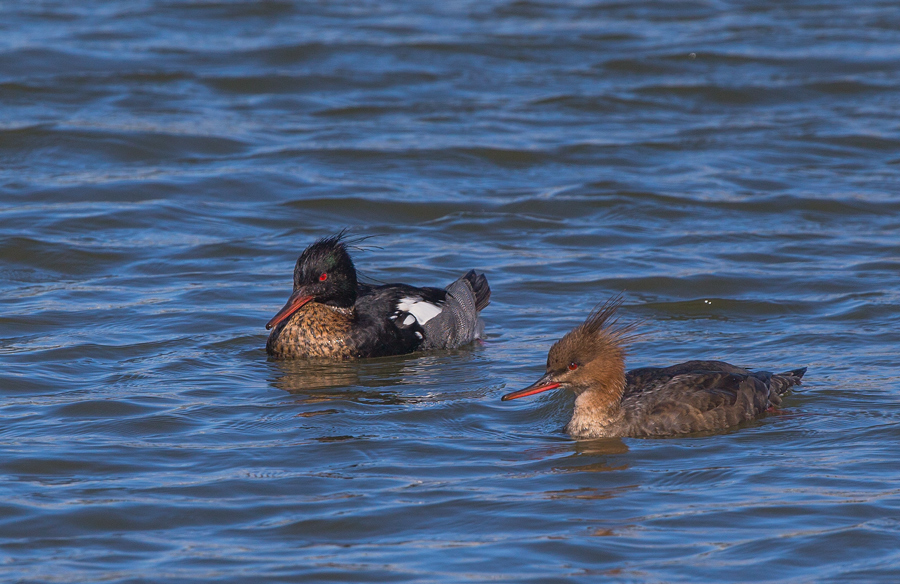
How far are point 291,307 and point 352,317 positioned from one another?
1.87 ft

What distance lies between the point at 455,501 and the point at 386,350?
3.45 m

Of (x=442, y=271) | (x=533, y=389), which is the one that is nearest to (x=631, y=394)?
(x=533, y=389)

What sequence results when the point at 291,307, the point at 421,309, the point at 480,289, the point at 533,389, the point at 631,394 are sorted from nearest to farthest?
the point at 533,389 → the point at 631,394 → the point at 291,307 → the point at 421,309 → the point at 480,289

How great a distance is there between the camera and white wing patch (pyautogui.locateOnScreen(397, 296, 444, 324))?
994cm

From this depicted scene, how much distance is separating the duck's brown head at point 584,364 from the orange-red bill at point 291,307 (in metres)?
2.30

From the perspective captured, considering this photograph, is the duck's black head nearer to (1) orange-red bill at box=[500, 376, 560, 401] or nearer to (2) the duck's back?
(1) orange-red bill at box=[500, 376, 560, 401]

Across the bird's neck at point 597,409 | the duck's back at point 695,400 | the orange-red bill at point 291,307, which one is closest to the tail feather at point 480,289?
the orange-red bill at point 291,307

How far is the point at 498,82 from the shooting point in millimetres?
18859

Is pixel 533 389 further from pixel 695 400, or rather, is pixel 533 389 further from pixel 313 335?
pixel 313 335

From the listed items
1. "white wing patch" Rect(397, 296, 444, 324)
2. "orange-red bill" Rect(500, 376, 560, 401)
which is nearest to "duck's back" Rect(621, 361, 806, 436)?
"orange-red bill" Rect(500, 376, 560, 401)

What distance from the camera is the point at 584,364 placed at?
7781 mm

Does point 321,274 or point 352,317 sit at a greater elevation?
point 321,274

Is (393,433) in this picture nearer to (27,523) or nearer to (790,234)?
(27,523)

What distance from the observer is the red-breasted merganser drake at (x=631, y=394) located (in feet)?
25.3
